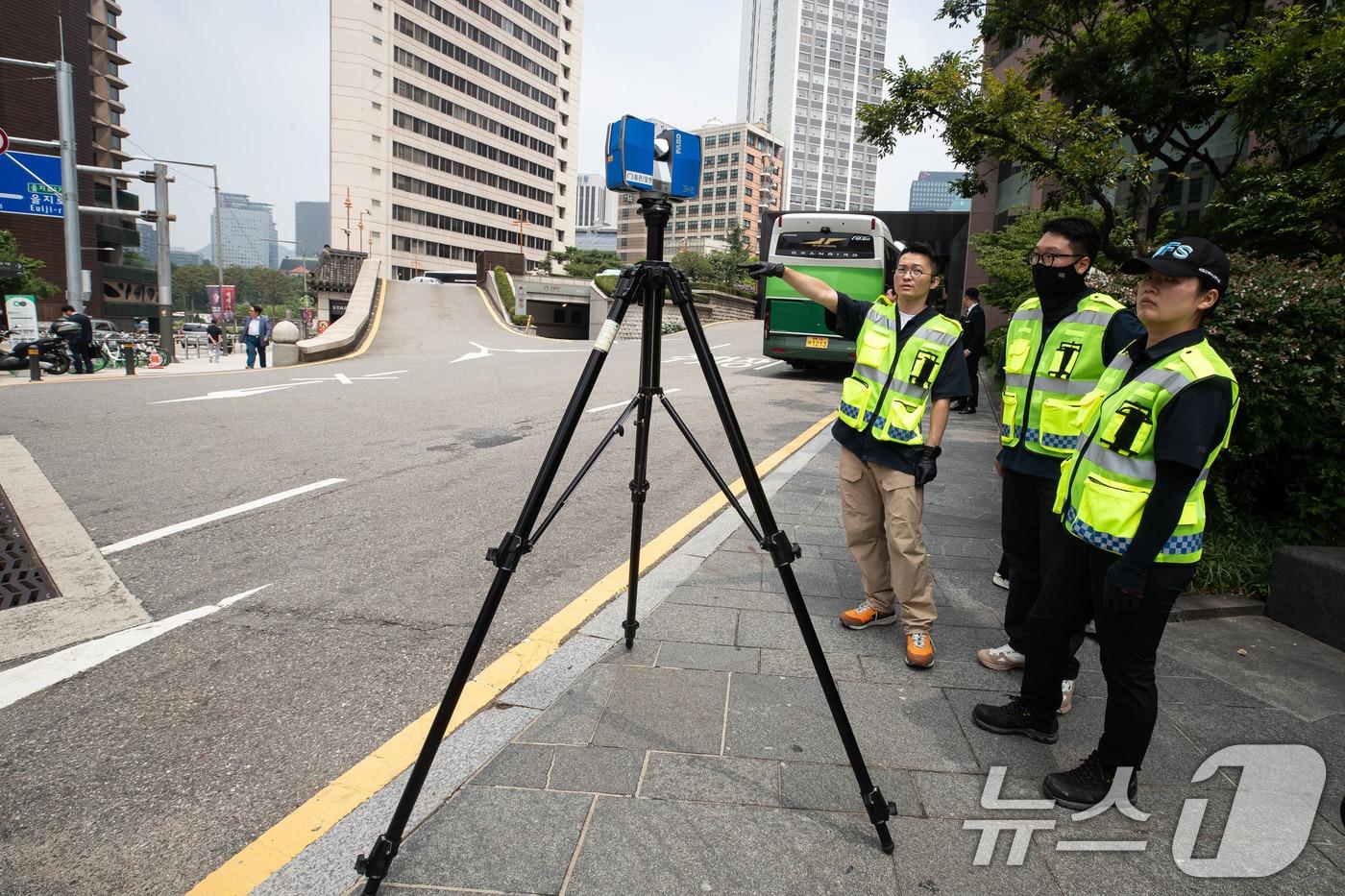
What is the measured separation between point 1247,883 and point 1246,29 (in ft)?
32.0

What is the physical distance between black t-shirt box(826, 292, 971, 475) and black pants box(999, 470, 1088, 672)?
17.0 inches

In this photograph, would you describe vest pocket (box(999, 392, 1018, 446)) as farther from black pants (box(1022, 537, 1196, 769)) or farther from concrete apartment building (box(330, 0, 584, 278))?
concrete apartment building (box(330, 0, 584, 278))

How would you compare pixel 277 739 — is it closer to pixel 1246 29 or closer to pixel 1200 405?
pixel 1200 405

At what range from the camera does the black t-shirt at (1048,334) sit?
119 inches

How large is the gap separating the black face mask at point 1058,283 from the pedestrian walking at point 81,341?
18.6m

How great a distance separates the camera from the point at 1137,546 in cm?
228

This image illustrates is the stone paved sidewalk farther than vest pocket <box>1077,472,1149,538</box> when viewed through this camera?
No

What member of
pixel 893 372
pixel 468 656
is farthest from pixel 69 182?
pixel 468 656

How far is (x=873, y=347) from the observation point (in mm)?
3609

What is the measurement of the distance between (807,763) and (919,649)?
1040mm

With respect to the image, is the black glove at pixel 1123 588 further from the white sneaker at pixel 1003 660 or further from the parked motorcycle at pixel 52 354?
the parked motorcycle at pixel 52 354

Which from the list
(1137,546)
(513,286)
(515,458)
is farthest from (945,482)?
(513,286)

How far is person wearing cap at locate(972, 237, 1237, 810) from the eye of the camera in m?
2.24

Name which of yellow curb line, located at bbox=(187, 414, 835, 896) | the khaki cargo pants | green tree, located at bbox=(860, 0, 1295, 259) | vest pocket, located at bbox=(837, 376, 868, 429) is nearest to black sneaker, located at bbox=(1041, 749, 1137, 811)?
the khaki cargo pants
